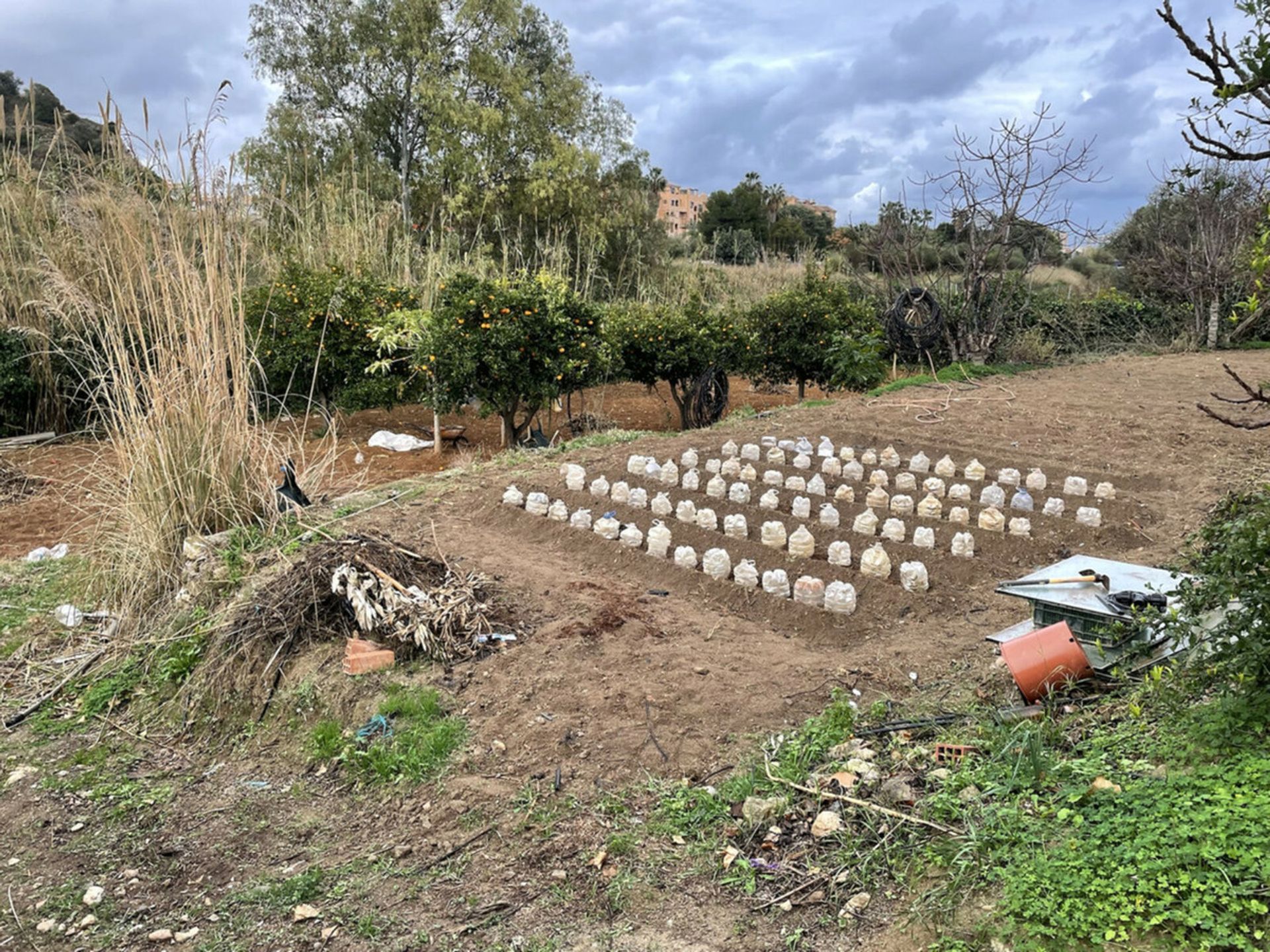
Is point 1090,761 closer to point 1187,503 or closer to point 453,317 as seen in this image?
point 1187,503

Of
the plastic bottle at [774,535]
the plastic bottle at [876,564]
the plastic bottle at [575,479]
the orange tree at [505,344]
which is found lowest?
the plastic bottle at [876,564]

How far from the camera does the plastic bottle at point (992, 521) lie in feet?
15.2

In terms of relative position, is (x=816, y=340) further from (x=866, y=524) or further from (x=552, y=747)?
(x=552, y=747)

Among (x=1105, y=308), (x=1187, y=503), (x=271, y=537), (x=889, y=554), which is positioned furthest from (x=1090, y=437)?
(x=1105, y=308)

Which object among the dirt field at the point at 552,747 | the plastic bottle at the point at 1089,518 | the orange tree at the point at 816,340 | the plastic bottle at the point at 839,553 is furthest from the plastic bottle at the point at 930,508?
the orange tree at the point at 816,340

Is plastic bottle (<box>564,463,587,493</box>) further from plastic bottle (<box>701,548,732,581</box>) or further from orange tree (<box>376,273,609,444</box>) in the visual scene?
orange tree (<box>376,273,609,444</box>)

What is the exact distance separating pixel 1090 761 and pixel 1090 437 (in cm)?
545

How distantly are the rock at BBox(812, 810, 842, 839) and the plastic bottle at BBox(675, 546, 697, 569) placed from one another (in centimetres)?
213

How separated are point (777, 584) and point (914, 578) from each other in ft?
2.13

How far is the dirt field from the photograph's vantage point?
7.00 feet

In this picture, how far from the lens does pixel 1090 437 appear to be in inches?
268

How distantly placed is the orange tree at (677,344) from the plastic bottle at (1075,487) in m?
4.54

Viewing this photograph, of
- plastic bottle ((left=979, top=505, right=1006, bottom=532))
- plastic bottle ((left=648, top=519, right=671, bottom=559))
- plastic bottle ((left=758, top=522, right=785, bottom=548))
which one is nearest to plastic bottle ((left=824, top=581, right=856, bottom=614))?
plastic bottle ((left=758, top=522, right=785, bottom=548))

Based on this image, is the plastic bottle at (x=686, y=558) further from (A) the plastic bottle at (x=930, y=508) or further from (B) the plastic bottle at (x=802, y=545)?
A: (A) the plastic bottle at (x=930, y=508)
